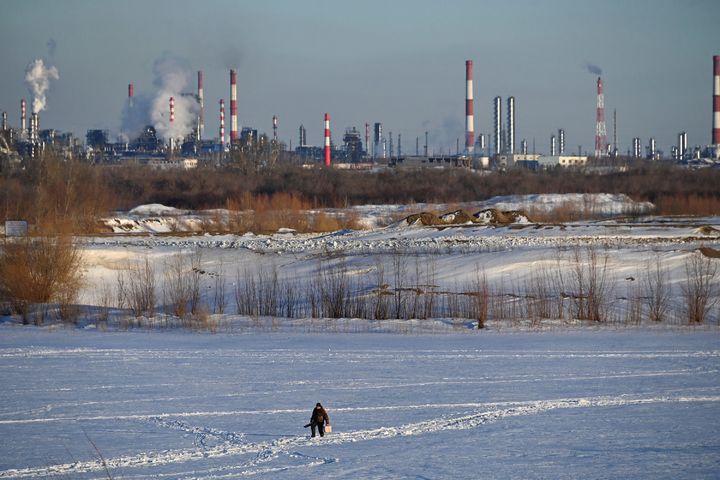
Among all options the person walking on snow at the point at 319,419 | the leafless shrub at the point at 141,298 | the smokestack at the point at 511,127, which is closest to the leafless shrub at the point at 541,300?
the leafless shrub at the point at 141,298

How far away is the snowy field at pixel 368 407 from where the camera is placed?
7.59 meters

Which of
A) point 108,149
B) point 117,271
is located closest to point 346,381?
point 117,271

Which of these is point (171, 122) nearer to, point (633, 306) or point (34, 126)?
point (34, 126)

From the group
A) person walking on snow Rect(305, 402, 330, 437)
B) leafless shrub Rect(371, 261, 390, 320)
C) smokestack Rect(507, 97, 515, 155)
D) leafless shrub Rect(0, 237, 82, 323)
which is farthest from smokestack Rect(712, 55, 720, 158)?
person walking on snow Rect(305, 402, 330, 437)

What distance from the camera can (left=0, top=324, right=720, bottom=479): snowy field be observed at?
7.59 m

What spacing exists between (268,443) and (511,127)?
92.9 m

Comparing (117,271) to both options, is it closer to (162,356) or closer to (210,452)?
(162,356)

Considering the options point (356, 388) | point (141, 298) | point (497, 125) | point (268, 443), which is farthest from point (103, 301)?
point (497, 125)

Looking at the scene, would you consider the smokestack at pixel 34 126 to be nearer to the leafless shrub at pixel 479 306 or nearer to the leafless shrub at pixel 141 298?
the leafless shrub at pixel 141 298

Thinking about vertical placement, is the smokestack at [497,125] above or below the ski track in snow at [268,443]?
above

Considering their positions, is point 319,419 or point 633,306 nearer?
point 319,419

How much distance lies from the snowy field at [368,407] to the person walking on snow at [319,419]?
0.41 ft

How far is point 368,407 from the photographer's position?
957cm

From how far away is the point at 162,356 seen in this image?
42.9 feet
